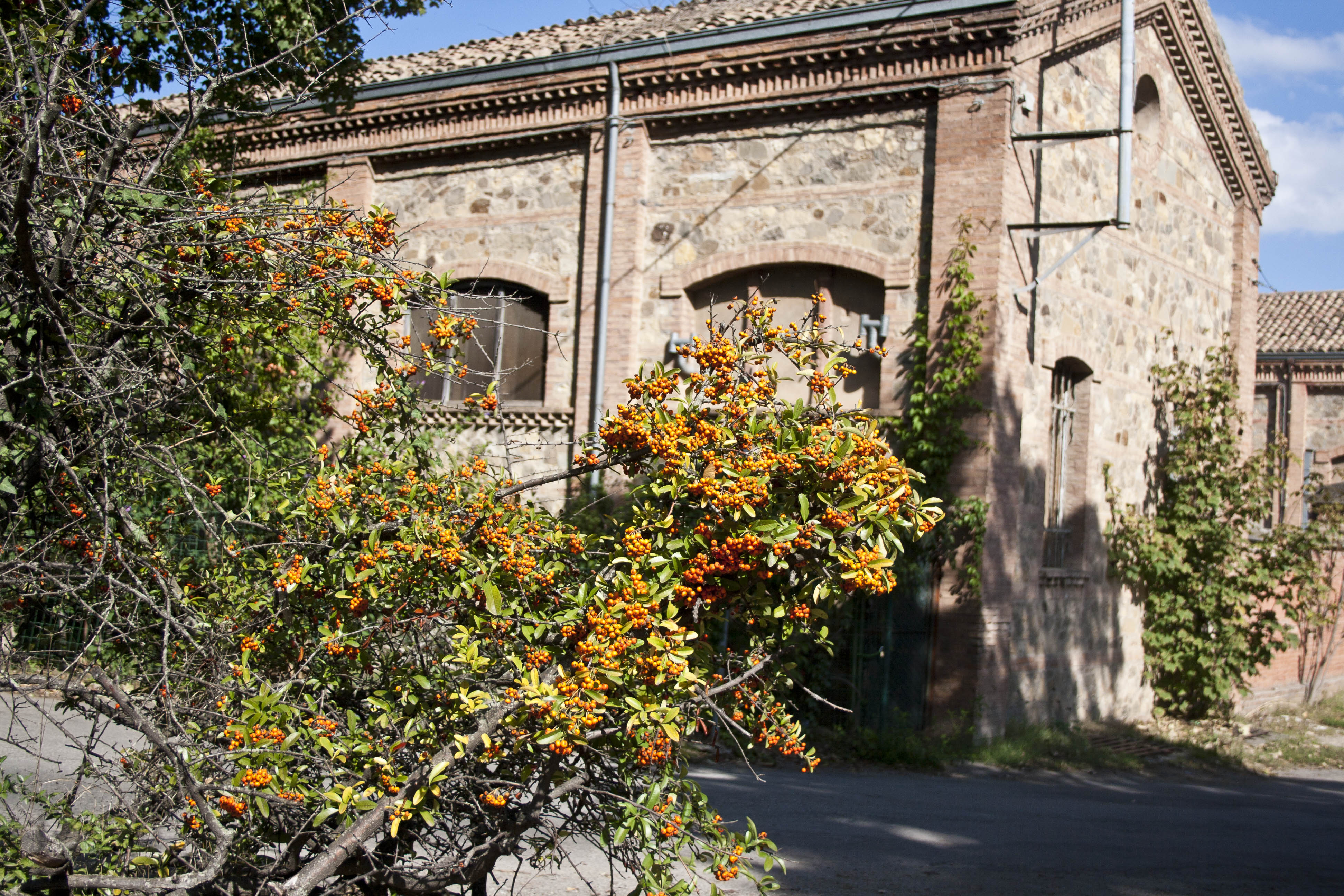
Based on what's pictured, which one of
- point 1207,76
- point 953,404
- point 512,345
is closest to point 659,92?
point 512,345

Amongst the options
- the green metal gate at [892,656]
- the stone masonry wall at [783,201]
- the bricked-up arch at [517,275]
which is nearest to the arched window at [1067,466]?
the green metal gate at [892,656]

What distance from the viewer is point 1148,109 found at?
13344mm

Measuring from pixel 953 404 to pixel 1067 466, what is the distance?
2676 millimetres

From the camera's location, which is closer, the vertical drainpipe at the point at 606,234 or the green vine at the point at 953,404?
the green vine at the point at 953,404

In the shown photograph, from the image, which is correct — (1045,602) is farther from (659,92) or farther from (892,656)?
(659,92)

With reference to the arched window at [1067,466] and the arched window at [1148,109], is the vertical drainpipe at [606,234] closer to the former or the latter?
the arched window at [1067,466]

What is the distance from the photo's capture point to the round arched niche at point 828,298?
10914mm

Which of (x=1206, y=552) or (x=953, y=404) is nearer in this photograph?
(x=953, y=404)

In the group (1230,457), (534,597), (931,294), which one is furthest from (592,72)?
(534,597)

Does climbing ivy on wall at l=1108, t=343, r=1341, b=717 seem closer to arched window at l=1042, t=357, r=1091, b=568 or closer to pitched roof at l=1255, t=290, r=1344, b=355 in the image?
arched window at l=1042, t=357, r=1091, b=568

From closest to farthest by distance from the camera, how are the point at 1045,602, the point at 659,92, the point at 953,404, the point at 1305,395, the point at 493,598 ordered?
1. the point at 493,598
2. the point at 953,404
3. the point at 1045,602
4. the point at 659,92
5. the point at 1305,395

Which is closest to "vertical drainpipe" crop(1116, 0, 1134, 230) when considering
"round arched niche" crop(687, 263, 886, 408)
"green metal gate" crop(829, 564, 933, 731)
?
"round arched niche" crop(687, 263, 886, 408)

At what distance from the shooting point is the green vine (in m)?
10.1

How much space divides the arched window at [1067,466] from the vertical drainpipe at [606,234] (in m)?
4.70
